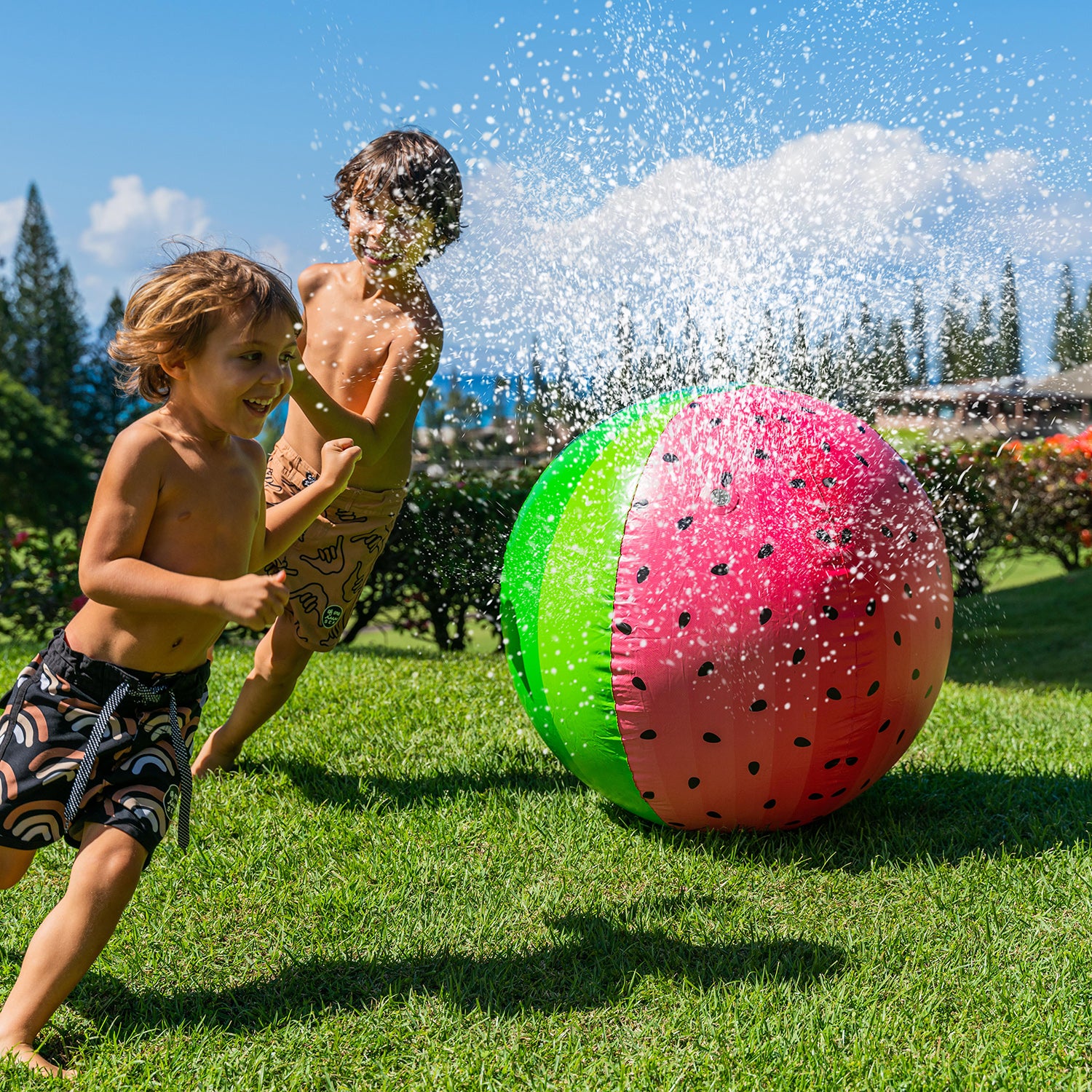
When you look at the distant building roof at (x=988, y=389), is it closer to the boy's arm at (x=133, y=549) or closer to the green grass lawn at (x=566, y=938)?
the green grass lawn at (x=566, y=938)

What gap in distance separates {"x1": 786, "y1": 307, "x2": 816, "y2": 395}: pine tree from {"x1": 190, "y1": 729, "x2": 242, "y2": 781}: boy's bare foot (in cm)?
276

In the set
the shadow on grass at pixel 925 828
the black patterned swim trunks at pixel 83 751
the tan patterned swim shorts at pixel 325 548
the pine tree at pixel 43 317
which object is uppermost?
the pine tree at pixel 43 317

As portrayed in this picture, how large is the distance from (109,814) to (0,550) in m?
7.94

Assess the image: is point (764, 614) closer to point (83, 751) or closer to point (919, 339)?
point (83, 751)

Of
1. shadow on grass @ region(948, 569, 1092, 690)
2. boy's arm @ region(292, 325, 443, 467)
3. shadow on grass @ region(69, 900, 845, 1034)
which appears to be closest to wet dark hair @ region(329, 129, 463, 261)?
boy's arm @ region(292, 325, 443, 467)

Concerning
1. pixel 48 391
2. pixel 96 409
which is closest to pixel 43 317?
pixel 48 391

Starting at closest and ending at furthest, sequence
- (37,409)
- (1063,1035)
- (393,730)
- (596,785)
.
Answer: (1063,1035) < (596,785) < (393,730) < (37,409)

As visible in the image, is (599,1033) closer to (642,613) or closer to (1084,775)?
(642,613)

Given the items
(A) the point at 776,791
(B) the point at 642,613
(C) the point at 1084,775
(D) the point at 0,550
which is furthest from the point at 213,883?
(D) the point at 0,550

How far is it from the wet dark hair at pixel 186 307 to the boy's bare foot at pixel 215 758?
180 centimetres

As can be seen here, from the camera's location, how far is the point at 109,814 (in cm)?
234

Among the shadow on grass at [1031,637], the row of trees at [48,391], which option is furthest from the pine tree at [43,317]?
the shadow on grass at [1031,637]

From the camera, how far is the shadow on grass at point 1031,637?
7922 mm

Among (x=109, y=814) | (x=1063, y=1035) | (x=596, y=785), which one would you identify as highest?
(x=109, y=814)
